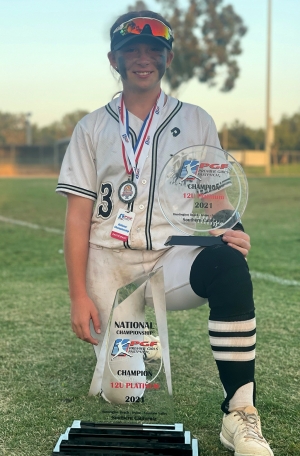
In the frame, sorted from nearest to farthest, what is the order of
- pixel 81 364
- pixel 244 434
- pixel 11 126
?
1. pixel 244 434
2. pixel 81 364
3. pixel 11 126

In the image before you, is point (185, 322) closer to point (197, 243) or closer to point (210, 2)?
point (197, 243)

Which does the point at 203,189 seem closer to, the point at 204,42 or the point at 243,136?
the point at 204,42

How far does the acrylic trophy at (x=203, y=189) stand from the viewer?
2.18m

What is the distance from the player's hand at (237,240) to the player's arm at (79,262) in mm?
554

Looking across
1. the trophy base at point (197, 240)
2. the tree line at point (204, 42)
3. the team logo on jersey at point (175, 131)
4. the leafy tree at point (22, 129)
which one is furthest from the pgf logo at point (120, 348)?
the leafy tree at point (22, 129)

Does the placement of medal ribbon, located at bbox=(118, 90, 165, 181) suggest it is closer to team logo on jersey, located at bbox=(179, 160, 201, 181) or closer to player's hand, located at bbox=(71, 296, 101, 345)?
team logo on jersey, located at bbox=(179, 160, 201, 181)

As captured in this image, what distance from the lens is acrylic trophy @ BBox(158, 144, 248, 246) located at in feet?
7.16

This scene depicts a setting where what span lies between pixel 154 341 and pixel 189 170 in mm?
623

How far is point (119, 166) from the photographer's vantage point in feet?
7.56

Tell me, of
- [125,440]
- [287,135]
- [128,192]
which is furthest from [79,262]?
[287,135]

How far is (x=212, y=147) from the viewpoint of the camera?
2199 millimetres

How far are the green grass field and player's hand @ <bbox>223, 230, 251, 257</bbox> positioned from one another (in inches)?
25.7

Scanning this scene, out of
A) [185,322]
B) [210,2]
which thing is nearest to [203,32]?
[210,2]

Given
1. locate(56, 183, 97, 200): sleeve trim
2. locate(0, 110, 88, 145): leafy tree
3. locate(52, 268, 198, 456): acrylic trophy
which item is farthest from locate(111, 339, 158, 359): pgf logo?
locate(0, 110, 88, 145): leafy tree
